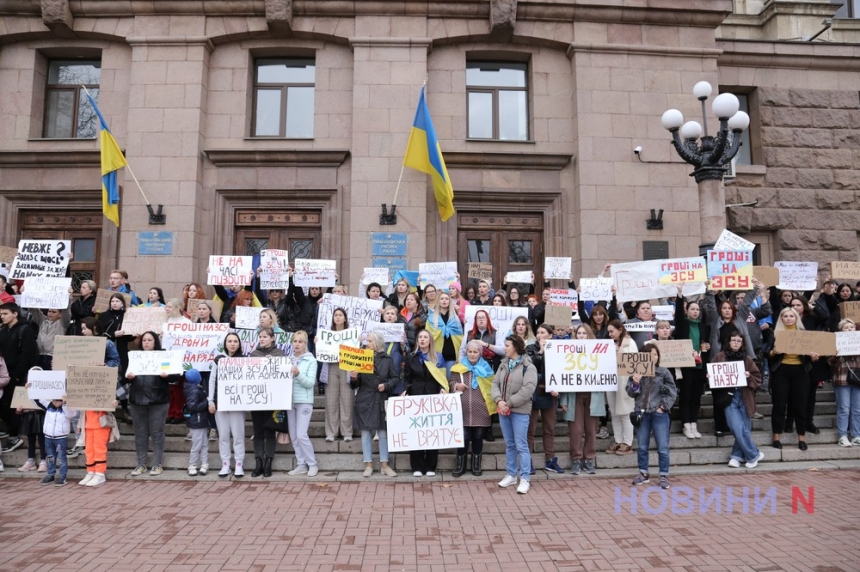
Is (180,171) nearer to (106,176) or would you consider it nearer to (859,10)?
(106,176)

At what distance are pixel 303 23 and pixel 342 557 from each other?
12.7 m

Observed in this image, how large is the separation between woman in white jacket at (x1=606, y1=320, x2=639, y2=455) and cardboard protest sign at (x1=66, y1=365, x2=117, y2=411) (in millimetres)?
7173

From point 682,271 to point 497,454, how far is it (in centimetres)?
453

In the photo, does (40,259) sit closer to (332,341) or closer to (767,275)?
(332,341)

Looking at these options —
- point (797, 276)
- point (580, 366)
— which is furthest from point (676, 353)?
point (797, 276)

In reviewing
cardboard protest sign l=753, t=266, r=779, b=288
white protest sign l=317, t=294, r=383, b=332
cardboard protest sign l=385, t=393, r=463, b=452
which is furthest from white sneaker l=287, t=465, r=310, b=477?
cardboard protest sign l=753, t=266, r=779, b=288

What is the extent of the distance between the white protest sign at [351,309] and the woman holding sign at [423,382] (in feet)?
5.15

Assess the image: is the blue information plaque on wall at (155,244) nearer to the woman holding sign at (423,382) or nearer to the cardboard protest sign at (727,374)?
the woman holding sign at (423,382)

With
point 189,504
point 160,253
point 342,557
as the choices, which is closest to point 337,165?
point 160,253

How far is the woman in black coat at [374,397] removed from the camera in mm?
8106

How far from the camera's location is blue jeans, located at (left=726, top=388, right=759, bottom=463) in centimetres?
836

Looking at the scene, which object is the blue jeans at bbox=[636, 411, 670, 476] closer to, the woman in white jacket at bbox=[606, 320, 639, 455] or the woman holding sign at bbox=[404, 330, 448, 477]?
the woman in white jacket at bbox=[606, 320, 639, 455]

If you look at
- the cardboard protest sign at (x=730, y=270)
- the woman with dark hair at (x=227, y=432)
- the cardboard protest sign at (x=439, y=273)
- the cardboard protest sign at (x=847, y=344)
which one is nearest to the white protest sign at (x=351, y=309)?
the cardboard protest sign at (x=439, y=273)

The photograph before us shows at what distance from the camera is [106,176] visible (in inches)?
512
